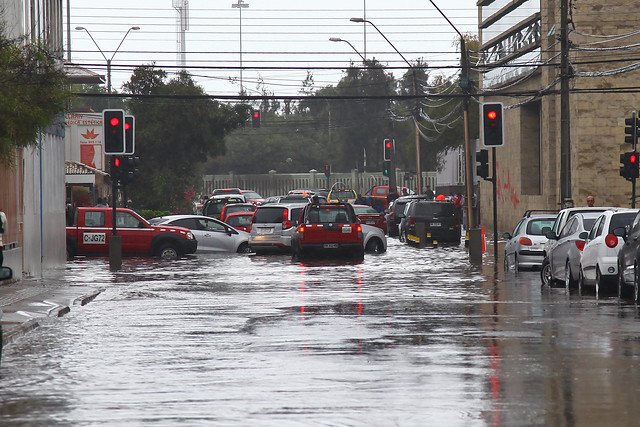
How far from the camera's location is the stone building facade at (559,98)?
41844 mm

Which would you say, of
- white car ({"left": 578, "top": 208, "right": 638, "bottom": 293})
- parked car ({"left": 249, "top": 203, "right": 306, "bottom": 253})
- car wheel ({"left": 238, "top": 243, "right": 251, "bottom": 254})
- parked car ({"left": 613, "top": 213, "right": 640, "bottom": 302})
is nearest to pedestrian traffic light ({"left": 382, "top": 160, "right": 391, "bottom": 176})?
car wheel ({"left": 238, "top": 243, "right": 251, "bottom": 254})

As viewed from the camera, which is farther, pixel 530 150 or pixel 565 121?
pixel 530 150

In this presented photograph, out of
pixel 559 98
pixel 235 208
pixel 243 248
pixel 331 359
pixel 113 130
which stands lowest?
pixel 331 359

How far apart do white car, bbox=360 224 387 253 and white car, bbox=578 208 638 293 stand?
684 inches

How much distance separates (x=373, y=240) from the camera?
126ft

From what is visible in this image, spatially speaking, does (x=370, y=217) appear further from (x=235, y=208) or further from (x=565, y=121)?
(x=565, y=121)

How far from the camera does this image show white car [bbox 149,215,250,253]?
36.8 m

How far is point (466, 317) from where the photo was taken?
16.5m

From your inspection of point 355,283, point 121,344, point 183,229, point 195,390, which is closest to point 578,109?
point 183,229

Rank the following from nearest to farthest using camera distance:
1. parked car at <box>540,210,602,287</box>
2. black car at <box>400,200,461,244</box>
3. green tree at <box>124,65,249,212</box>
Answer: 1. parked car at <box>540,210,602,287</box>
2. black car at <box>400,200,461,244</box>
3. green tree at <box>124,65,249,212</box>

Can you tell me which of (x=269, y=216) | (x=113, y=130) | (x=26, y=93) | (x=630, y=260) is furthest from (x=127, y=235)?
(x=630, y=260)

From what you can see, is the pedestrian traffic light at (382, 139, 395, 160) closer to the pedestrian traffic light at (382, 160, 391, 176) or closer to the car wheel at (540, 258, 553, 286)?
the pedestrian traffic light at (382, 160, 391, 176)

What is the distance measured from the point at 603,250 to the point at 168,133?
4025cm

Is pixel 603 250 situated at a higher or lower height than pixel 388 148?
lower
